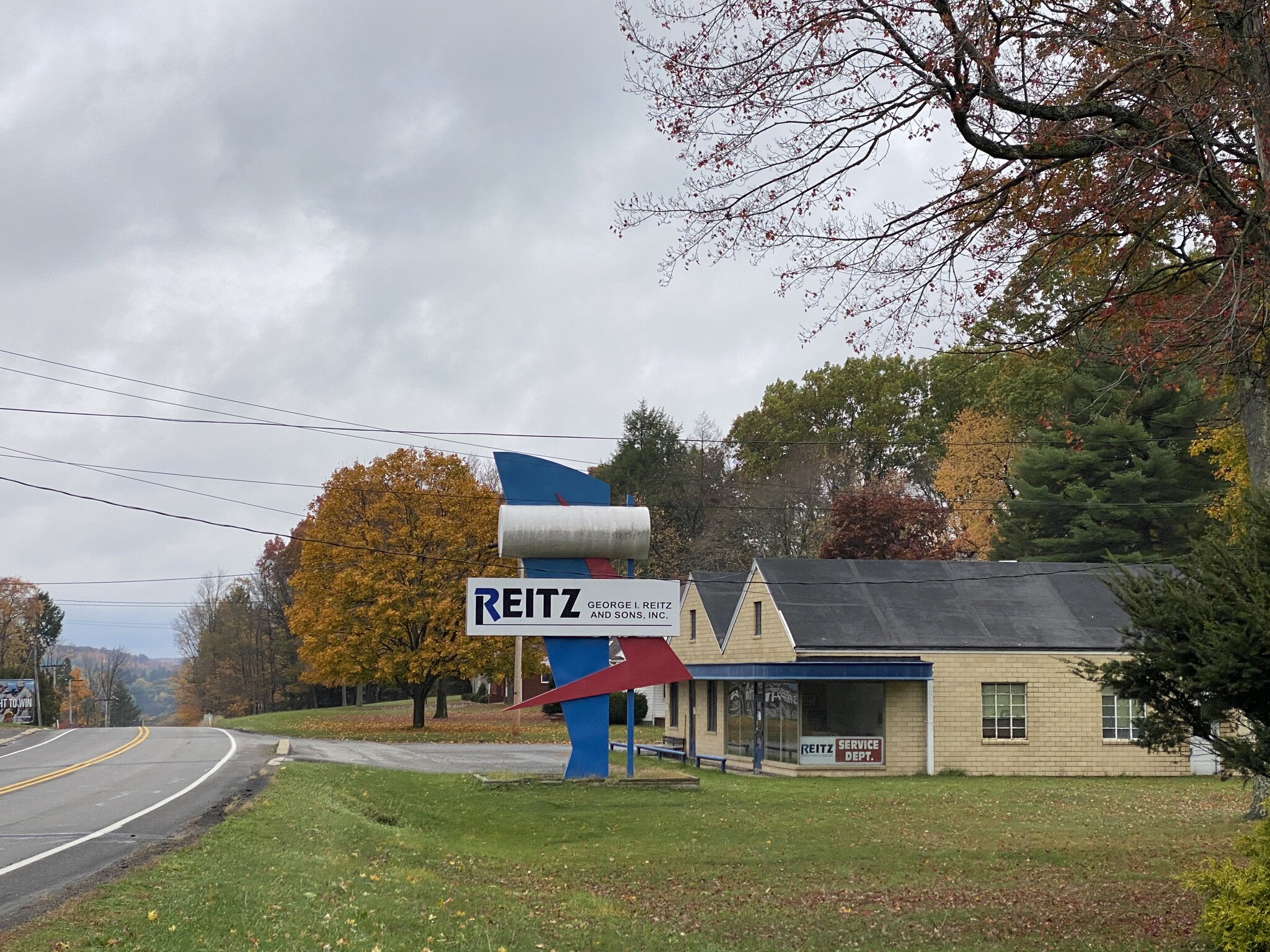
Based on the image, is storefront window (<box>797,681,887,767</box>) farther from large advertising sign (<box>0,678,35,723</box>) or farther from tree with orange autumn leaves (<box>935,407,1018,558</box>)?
large advertising sign (<box>0,678,35,723</box>)

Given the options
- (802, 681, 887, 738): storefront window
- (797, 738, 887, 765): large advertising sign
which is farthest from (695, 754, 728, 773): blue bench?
(802, 681, 887, 738): storefront window

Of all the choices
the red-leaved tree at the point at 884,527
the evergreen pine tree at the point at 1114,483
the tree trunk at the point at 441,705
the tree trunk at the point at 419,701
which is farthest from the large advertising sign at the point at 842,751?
the tree trunk at the point at 441,705

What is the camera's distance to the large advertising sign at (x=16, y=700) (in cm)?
5925

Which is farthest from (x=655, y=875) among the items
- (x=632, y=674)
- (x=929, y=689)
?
(x=929, y=689)

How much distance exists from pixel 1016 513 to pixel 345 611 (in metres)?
28.5

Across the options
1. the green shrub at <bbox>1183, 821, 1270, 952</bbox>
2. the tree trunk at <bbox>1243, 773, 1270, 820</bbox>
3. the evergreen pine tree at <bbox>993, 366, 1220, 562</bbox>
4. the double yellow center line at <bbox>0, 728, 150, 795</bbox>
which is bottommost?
the double yellow center line at <bbox>0, 728, 150, 795</bbox>

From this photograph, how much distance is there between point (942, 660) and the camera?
3022cm

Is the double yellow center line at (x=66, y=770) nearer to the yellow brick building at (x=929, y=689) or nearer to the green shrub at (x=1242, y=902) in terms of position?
the yellow brick building at (x=929, y=689)

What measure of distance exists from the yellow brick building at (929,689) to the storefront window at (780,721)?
40 mm

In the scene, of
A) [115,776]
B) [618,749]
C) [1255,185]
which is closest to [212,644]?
[618,749]

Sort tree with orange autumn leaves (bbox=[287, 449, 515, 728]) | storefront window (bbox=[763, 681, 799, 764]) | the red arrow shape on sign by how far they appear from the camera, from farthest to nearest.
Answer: tree with orange autumn leaves (bbox=[287, 449, 515, 728]) < storefront window (bbox=[763, 681, 799, 764]) < the red arrow shape on sign

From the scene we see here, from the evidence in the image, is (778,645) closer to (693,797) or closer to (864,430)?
(693,797)

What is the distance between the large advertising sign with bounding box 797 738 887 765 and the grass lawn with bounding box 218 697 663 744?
10.7 meters

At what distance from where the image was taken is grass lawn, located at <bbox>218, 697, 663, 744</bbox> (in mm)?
42125
